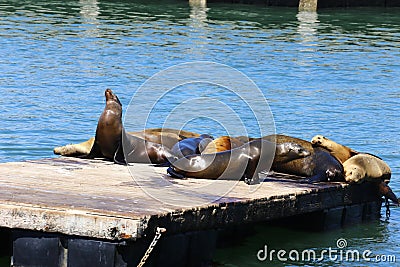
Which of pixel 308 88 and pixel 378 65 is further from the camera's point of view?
pixel 378 65

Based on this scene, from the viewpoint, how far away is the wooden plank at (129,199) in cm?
630

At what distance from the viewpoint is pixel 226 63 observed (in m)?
18.8

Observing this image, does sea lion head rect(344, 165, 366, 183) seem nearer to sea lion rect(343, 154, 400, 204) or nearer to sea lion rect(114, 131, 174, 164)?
sea lion rect(343, 154, 400, 204)

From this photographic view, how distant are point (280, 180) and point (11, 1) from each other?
22.0 m

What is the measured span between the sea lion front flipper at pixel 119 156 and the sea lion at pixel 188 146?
17.4 inches

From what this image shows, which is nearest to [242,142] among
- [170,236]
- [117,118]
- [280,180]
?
[280,180]

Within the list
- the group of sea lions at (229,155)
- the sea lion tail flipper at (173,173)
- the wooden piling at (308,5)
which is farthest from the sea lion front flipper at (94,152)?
the wooden piling at (308,5)

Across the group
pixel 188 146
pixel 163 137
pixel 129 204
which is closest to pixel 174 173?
pixel 188 146

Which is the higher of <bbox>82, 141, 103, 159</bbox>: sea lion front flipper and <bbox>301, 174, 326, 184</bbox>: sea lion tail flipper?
<bbox>82, 141, 103, 159</bbox>: sea lion front flipper

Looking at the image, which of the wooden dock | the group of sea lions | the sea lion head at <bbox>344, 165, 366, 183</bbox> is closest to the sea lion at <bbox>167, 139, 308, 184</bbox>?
the group of sea lions

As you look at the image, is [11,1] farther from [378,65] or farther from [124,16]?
[378,65]

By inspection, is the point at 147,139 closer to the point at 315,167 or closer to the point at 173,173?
the point at 173,173

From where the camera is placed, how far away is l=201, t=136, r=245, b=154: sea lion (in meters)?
8.32

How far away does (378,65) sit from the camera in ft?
62.9
